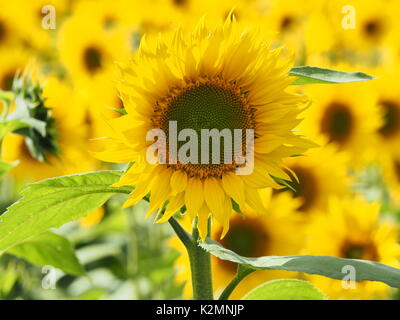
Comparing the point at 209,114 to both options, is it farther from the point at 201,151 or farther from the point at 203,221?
the point at 203,221

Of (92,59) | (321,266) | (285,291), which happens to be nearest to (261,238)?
(285,291)

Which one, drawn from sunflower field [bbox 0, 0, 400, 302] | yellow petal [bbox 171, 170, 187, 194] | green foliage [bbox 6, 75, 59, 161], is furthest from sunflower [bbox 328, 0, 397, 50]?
yellow petal [bbox 171, 170, 187, 194]

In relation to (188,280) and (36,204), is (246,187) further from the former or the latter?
(188,280)

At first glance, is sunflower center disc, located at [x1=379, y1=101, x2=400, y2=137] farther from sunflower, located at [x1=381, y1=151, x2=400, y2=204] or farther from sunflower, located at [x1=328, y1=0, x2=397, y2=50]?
sunflower, located at [x1=328, y1=0, x2=397, y2=50]

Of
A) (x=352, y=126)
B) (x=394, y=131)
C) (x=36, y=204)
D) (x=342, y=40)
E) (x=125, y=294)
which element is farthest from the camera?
(x=342, y=40)

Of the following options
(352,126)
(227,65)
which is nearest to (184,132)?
(227,65)

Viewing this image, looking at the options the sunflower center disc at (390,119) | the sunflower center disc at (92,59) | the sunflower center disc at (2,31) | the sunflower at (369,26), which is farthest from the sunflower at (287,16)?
the sunflower center disc at (2,31)
